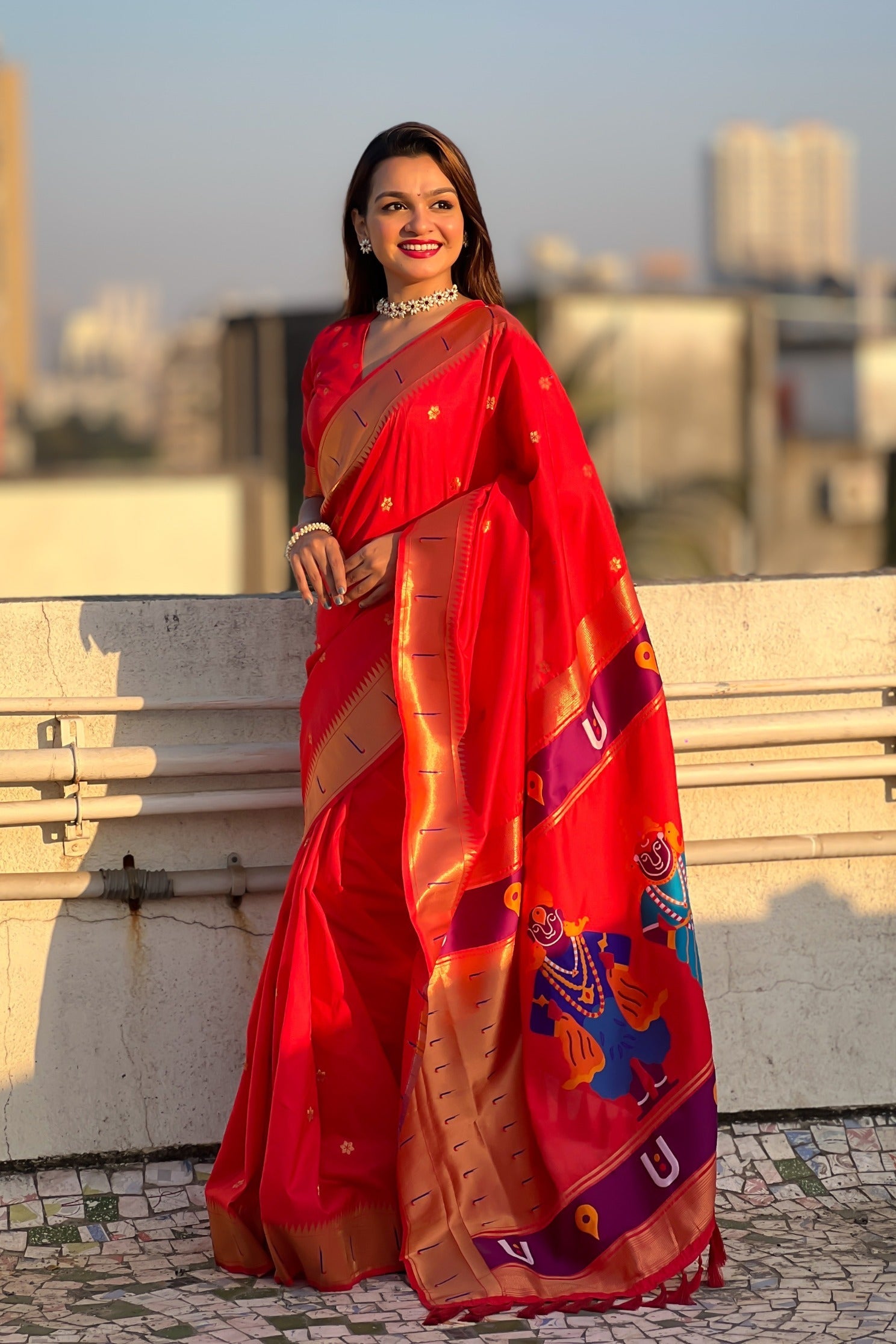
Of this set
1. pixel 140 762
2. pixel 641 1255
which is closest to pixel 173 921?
pixel 140 762

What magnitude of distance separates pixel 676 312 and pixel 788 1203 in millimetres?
20370

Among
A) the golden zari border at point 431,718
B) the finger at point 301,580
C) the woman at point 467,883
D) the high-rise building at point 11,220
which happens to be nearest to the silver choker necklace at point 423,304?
the woman at point 467,883

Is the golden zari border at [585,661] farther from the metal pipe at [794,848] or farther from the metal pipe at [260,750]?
the metal pipe at [794,848]

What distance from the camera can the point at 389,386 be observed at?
255 centimetres

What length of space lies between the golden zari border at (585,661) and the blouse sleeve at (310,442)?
486mm

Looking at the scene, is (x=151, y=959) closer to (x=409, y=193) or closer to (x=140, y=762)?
(x=140, y=762)

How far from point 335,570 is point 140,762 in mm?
524

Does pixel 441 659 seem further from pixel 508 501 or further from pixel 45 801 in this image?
pixel 45 801

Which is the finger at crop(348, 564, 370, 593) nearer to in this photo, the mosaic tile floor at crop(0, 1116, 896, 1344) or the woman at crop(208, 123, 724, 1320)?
the woman at crop(208, 123, 724, 1320)

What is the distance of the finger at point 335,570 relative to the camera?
254cm

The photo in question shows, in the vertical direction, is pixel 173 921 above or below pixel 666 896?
below

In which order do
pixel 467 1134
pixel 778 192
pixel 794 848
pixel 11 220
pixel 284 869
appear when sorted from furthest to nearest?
pixel 778 192 < pixel 11 220 < pixel 794 848 < pixel 284 869 < pixel 467 1134

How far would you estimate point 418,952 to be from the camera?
2482mm

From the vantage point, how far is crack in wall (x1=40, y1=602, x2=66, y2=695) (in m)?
2.84
